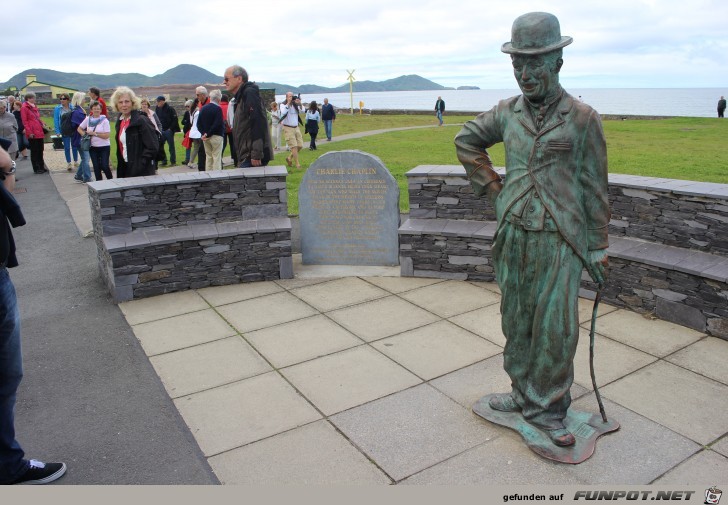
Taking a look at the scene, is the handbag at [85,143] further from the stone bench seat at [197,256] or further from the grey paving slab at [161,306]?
the grey paving slab at [161,306]

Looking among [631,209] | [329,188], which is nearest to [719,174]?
[631,209]

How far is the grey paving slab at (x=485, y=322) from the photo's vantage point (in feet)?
19.8

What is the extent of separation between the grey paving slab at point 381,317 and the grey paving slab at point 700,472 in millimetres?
2887

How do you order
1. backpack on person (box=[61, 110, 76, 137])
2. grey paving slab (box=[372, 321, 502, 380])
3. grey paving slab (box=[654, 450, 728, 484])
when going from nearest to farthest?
grey paving slab (box=[654, 450, 728, 484])
grey paving slab (box=[372, 321, 502, 380])
backpack on person (box=[61, 110, 76, 137])

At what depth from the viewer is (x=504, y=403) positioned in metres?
4.48

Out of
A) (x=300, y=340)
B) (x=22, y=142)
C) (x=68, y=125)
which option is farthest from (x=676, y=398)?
(x=22, y=142)

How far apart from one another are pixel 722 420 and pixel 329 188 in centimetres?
504

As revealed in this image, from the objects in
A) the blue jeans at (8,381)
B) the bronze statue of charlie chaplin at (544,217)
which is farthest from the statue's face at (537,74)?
the blue jeans at (8,381)

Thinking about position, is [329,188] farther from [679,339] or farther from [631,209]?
[679,339]

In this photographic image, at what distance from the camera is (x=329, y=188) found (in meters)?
7.95

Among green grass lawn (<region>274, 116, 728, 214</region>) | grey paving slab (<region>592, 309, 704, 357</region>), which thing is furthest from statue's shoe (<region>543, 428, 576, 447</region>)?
green grass lawn (<region>274, 116, 728, 214</region>)

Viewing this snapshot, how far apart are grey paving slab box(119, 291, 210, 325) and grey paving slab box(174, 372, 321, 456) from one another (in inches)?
78.1

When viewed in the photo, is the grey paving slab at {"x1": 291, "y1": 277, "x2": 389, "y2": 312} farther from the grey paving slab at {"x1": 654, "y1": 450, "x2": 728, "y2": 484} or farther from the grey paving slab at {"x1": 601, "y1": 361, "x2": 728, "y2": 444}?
the grey paving slab at {"x1": 654, "y1": 450, "x2": 728, "y2": 484}

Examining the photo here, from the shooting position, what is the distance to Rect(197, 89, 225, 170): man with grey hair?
432 inches
